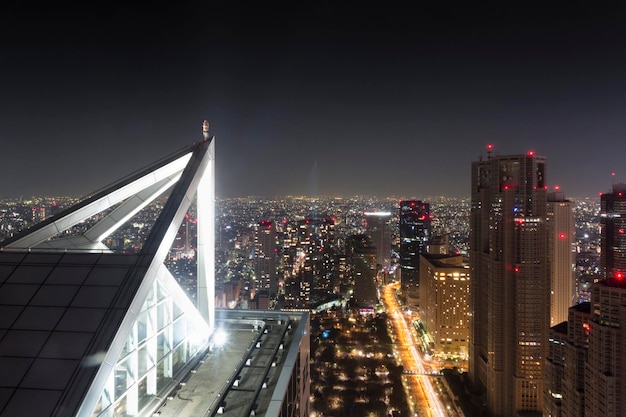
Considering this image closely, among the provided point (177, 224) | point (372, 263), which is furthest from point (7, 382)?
point (372, 263)

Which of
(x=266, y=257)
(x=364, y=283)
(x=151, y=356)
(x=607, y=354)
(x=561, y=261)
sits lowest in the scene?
(x=364, y=283)

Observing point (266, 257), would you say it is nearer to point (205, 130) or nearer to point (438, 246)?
point (438, 246)

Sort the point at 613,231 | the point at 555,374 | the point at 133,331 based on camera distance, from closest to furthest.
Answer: the point at 133,331 < the point at 555,374 < the point at 613,231

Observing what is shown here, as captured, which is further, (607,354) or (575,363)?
(575,363)

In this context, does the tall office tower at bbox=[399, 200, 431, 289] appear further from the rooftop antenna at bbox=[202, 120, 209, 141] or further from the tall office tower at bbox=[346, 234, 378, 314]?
the rooftop antenna at bbox=[202, 120, 209, 141]

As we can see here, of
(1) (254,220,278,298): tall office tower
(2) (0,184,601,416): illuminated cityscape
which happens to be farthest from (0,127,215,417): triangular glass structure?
(1) (254,220,278,298): tall office tower

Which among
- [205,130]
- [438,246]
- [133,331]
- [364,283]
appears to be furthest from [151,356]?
[438,246]
